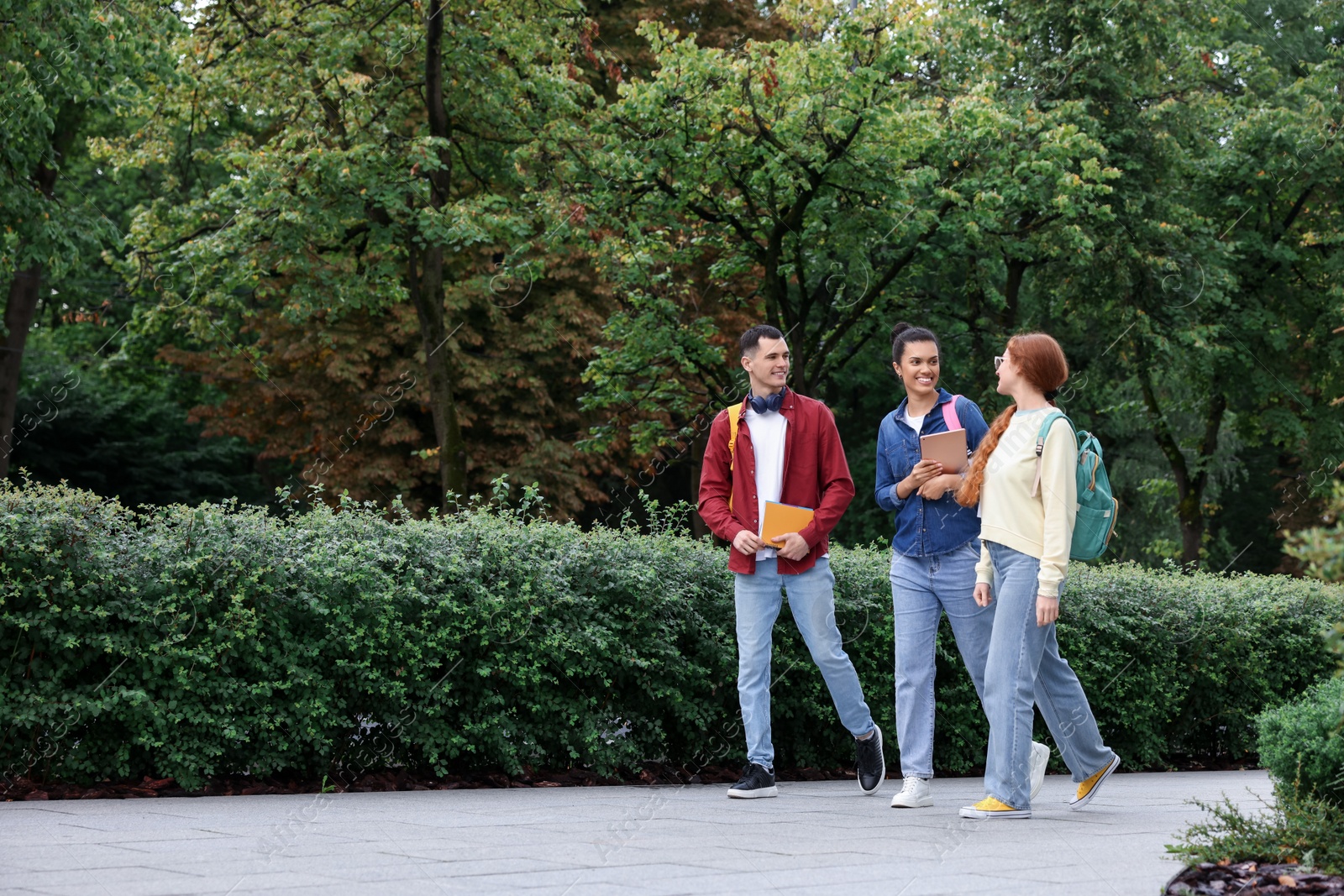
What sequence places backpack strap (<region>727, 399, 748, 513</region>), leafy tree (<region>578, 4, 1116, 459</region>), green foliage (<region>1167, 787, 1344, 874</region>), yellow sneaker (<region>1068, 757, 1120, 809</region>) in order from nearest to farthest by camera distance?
green foliage (<region>1167, 787, 1344, 874</region>) < yellow sneaker (<region>1068, 757, 1120, 809</region>) < backpack strap (<region>727, 399, 748, 513</region>) < leafy tree (<region>578, 4, 1116, 459</region>)

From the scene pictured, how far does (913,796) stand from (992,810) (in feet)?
1.82

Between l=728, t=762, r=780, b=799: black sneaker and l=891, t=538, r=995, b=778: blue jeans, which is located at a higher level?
l=891, t=538, r=995, b=778: blue jeans

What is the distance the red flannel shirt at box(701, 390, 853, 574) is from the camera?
6887 mm

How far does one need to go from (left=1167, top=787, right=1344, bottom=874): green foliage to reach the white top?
2639mm

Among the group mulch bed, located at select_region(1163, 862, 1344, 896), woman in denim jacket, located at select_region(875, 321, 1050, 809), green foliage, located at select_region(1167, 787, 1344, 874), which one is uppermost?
woman in denim jacket, located at select_region(875, 321, 1050, 809)

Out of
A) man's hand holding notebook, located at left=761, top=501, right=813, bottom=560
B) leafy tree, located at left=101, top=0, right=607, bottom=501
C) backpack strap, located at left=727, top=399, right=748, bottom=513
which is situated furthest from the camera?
leafy tree, located at left=101, top=0, right=607, bottom=501

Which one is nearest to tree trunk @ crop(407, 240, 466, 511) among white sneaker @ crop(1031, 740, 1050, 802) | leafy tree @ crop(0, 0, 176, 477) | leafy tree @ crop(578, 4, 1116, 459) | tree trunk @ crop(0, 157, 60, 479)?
leafy tree @ crop(578, 4, 1116, 459)

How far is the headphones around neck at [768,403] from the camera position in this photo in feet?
23.0

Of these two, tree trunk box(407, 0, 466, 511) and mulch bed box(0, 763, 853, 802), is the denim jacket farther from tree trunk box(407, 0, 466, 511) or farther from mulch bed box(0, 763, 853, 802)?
tree trunk box(407, 0, 466, 511)

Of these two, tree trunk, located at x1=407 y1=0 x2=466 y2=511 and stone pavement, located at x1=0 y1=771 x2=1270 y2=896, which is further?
tree trunk, located at x1=407 y1=0 x2=466 y2=511

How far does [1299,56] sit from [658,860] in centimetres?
2905

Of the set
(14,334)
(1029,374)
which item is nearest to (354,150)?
(14,334)

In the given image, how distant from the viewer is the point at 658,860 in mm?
4934

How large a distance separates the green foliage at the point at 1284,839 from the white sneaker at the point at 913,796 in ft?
5.85
